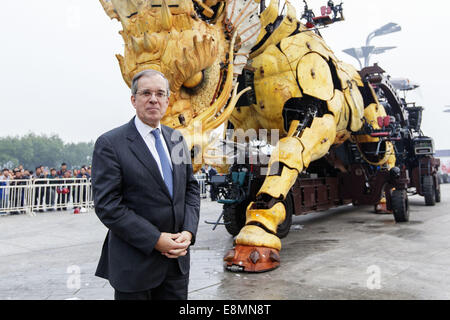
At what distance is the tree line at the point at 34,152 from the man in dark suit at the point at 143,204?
53.8 metres

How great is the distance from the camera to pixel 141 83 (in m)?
1.72

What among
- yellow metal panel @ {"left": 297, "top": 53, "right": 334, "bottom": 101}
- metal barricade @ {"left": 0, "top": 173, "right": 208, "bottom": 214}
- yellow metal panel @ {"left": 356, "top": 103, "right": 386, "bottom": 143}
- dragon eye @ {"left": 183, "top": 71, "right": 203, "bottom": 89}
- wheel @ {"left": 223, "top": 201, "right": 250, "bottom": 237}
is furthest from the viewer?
metal barricade @ {"left": 0, "top": 173, "right": 208, "bottom": 214}

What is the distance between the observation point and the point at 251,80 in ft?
17.2

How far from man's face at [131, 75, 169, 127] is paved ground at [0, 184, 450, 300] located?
1743 millimetres

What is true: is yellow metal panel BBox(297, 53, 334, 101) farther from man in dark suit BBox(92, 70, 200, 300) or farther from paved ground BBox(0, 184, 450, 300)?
man in dark suit BBox(92, 70, 200, 300)

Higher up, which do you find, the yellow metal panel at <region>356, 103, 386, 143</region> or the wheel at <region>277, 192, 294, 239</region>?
the yellow metal panel at <region>356, 103, 386, 143</region>

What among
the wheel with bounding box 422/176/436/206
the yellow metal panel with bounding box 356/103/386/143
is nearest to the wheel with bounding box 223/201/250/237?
the yellow metal panel with bounding box 356/103/386/143

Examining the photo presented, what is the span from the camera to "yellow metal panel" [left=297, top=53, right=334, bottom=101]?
4.99 metres

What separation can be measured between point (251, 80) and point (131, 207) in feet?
12.9

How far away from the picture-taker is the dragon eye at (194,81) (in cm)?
350

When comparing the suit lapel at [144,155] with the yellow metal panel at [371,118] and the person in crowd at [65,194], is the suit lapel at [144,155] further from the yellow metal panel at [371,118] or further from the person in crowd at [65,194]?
the person in crowd at [65,194]
